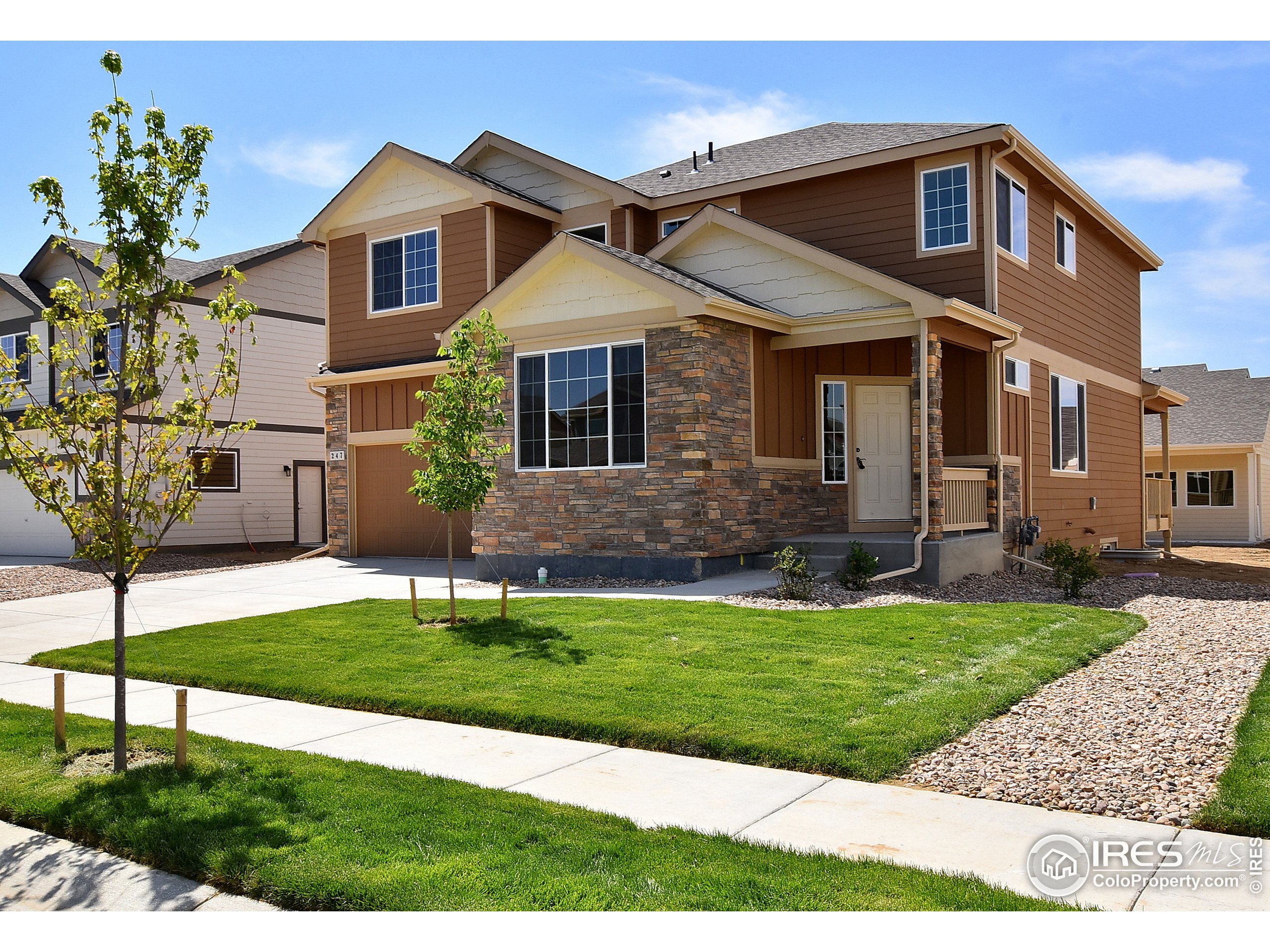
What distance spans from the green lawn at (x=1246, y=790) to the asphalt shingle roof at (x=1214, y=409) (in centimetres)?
2367

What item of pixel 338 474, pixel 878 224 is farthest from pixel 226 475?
pixel 878 224

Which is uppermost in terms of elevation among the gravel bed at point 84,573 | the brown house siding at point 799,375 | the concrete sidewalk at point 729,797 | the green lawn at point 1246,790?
the brown house siding at point 799,375

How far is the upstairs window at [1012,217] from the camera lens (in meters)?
14.6

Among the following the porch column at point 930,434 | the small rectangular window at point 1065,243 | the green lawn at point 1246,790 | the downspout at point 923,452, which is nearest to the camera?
the green lawn at point 1246,790

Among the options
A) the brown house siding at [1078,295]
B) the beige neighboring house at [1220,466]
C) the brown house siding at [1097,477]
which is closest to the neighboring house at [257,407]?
the brown house siding at [1078,295]

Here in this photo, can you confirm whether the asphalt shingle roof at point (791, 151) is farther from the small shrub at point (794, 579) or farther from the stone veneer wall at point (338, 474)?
the stone veneer wall at point (338, 474)

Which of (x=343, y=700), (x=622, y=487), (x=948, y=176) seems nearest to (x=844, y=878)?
(x=343, y=700)

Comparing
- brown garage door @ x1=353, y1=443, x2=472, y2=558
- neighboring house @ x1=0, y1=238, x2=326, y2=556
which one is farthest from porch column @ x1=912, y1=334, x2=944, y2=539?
neighboring house @ x1=0, y1=238, x2=326, y2=556

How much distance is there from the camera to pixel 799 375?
14.8 m

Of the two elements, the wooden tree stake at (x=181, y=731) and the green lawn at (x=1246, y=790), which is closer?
the green lawn at (x=1246, y=790)

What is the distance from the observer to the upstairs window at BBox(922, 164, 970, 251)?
14344mm

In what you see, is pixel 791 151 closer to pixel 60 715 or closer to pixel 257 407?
pixel 257 407

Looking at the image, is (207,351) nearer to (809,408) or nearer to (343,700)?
(809,408)

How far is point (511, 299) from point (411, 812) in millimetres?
10639
